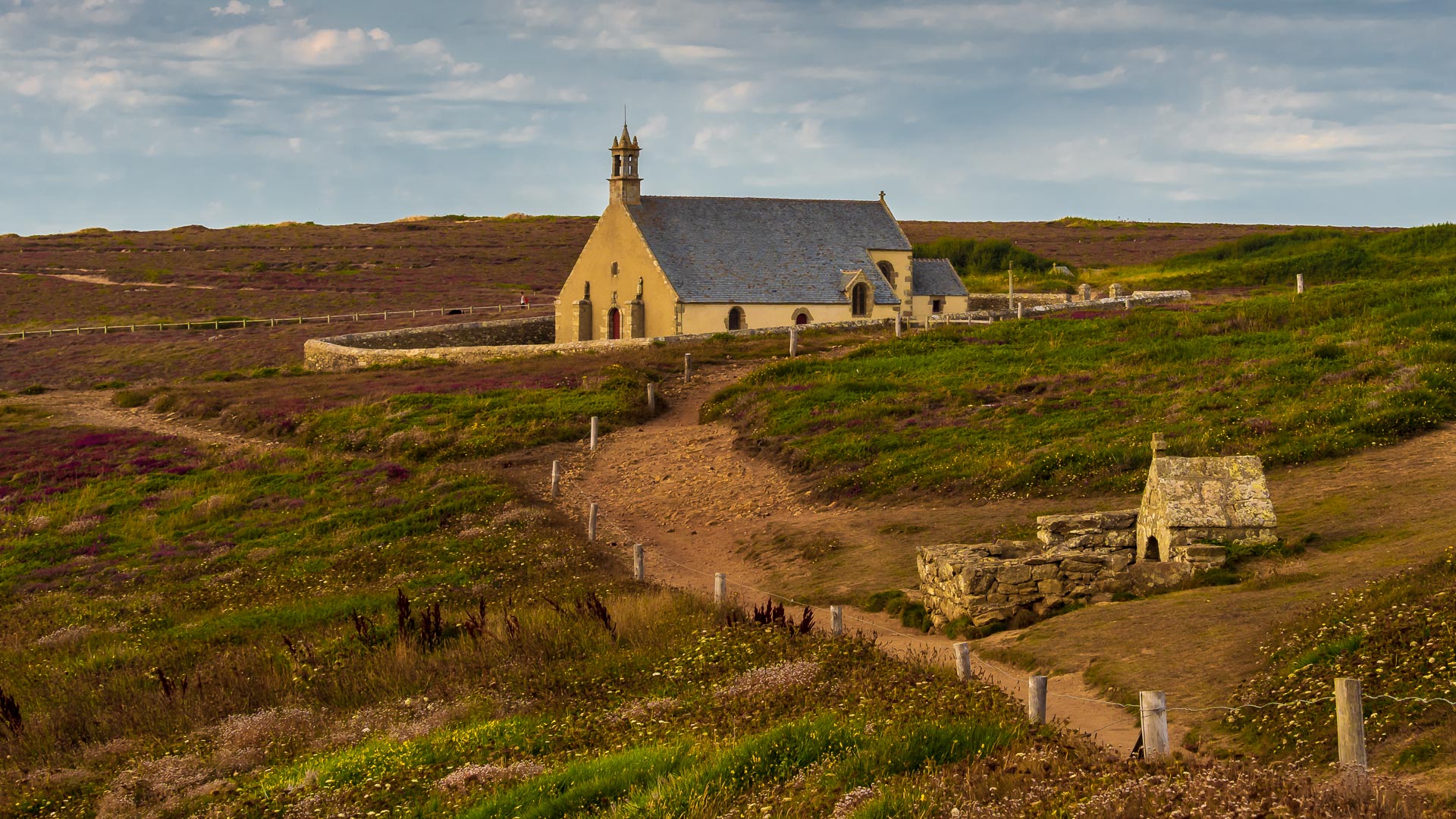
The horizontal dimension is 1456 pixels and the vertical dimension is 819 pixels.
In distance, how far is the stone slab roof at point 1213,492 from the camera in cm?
1842

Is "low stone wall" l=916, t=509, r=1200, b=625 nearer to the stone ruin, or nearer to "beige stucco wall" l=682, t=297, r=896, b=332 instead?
the stone ruin

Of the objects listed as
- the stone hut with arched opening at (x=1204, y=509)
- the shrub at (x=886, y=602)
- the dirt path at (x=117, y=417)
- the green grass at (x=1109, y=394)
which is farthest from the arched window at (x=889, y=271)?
the stone hut with arched opening at (x=1204, y=509)

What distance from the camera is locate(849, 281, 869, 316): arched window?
6012cm

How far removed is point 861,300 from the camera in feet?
198

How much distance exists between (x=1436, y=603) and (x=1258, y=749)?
10.7 feet

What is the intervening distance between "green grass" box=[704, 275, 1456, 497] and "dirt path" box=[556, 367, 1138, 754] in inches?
55.5

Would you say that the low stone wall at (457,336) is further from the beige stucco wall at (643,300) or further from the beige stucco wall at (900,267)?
the beige stucco wall at (900,267)

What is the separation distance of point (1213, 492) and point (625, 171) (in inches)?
1838


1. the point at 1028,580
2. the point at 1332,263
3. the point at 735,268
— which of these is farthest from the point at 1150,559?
the point at 1332,263

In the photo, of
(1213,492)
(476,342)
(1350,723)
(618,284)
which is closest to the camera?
(1350,723)

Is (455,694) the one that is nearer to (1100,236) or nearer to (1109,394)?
(1109,394)

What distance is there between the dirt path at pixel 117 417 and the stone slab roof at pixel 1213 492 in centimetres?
3076

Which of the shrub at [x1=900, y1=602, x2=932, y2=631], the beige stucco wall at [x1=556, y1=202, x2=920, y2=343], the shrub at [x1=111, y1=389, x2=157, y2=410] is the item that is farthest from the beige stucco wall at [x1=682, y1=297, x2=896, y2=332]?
the shrub at [x1=900, y1=602, x2=932, y2=631]

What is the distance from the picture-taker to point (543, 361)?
167 ft
